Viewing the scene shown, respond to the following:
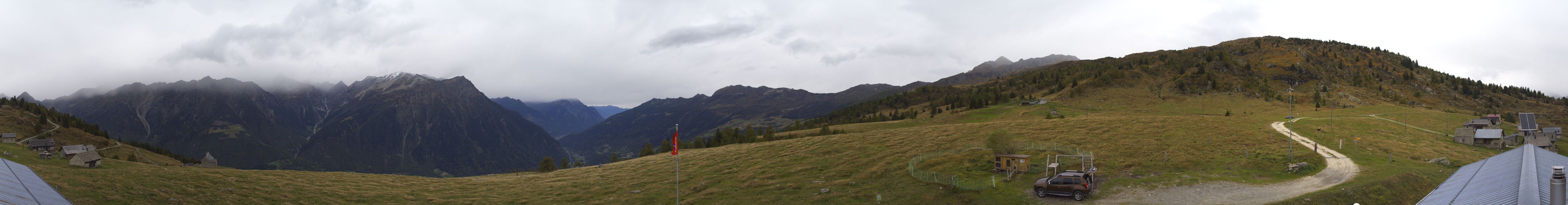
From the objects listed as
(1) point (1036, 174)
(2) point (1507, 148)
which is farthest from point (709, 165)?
(2) point (1507, 148)

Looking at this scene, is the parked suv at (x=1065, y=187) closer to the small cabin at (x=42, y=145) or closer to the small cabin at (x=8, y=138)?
the small cabin at (x=42, y=145)

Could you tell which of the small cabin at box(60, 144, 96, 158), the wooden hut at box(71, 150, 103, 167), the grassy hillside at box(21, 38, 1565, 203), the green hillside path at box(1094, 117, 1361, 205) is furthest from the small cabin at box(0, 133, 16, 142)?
the green hillside path at box(1094, 117, 1361, 205)

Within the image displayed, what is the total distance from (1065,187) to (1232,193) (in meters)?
9.18

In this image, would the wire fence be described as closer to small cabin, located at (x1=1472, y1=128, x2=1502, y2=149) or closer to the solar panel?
small cabin, located at (x1=1472, y1=128, x2=1502, y2=149)

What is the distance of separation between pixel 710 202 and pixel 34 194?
1247 inches

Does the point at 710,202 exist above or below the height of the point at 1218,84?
below

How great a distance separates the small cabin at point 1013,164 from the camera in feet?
146

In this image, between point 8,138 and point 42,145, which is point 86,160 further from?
point 8,138

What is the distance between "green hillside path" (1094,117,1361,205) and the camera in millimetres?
32688

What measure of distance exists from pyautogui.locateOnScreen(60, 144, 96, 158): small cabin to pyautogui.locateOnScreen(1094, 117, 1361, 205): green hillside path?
435 ft

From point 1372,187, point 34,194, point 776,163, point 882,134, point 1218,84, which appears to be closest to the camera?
point 34,194

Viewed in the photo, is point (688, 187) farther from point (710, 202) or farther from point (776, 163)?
point (776, 163)

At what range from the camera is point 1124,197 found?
35156 millimetres

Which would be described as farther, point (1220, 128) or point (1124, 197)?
point (1220, 128)
